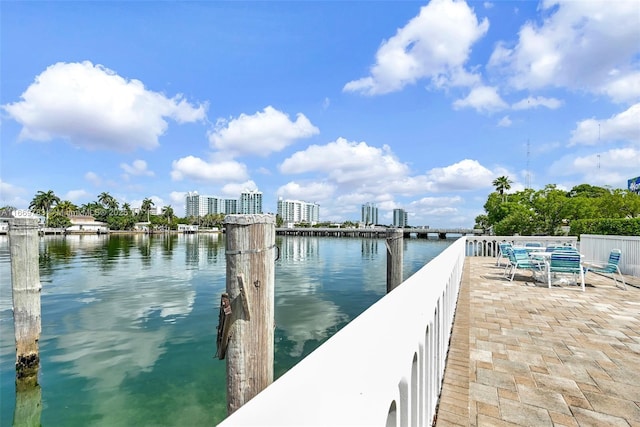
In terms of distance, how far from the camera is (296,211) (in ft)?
526

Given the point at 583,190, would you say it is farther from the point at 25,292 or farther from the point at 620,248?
the point at 25,292

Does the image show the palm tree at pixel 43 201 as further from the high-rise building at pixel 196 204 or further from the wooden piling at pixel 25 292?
the wooden piling at pixel 25 292

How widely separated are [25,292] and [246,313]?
5.54 metres

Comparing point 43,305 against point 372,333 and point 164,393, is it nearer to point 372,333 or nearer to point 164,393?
point 164,393

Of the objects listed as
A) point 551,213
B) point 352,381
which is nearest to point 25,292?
point 352,381

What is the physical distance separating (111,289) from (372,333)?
1263 centimetres

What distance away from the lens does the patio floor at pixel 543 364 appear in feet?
7.13

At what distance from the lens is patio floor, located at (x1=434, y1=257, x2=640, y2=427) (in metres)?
2.17

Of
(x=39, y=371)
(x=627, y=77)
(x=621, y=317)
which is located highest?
(x=627, y=77)

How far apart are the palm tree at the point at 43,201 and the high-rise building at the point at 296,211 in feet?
289

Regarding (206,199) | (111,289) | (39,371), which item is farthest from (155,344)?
(206,199)

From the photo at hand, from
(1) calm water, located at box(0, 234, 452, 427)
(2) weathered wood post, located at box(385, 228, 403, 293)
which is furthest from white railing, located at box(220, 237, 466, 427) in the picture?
(2) weathered wood post, located at box(385, 228, 403, 293)

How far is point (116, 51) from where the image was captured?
9.30 metres

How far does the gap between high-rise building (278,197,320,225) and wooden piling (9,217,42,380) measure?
14269cm
